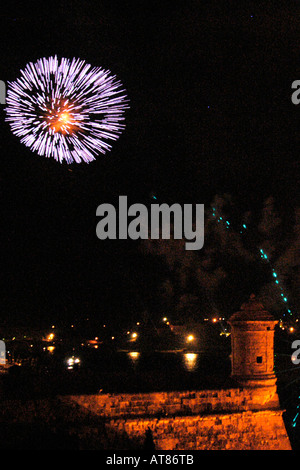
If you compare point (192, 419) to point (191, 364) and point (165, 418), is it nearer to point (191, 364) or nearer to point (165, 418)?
point (165, 418)

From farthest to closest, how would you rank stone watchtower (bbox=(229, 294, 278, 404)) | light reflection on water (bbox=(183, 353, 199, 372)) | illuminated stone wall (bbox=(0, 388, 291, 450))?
light reflection on water (bbox=(183, 353, 199, 372)) < stone watchtower (bbox=(229, 294, 278, 404)) < illuminated stone wall (bbox=(0, 388, 291, 450))

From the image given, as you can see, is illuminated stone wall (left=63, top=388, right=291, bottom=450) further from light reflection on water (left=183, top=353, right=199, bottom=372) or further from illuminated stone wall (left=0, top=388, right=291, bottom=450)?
light reflection on water (left=183, top=353, right=199, bottom=372)

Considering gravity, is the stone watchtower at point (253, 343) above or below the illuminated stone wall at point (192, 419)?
above

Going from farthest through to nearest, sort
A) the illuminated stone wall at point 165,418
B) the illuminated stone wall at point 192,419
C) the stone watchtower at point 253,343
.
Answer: the stone watchtower at point 253,343 → the illuminated stone wall at point 192,419 → the illuminated stone wall at point 165,418

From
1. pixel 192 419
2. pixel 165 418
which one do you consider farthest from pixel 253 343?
pixel 165 418

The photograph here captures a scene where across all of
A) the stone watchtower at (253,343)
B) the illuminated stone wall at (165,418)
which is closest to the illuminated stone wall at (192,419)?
the illuminated stone wall at (165,418)

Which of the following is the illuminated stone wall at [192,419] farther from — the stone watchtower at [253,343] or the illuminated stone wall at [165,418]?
the stone watchtower at [253,343]

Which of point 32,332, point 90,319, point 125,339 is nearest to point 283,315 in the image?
point 125,339

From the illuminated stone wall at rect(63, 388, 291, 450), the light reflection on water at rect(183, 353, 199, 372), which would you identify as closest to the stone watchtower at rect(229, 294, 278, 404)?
the illuminated stone wall at rect(63, 388, 291, 450)
